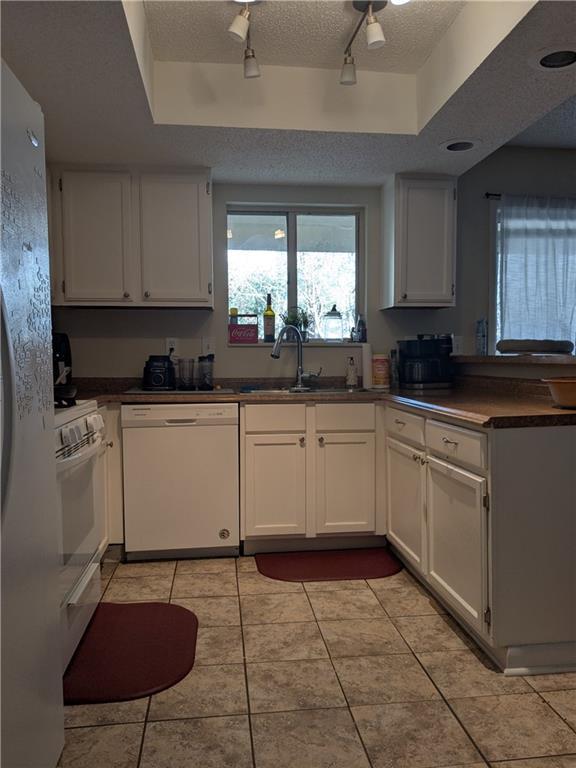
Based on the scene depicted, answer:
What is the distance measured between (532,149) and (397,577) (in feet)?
9.81

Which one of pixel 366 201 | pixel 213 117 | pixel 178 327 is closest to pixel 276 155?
pixel 213 117

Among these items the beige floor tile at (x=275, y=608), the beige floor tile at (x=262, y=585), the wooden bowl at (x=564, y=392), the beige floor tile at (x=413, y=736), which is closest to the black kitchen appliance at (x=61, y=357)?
the beige floor tile at (x=262, y=585)

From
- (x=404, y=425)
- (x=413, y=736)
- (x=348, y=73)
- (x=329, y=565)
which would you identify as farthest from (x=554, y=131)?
(x=413, y=736)

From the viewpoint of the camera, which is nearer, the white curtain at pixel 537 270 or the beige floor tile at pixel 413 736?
the beige floor tile at pixel 413 736

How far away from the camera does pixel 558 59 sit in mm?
1954

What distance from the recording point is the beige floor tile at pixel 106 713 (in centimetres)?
161

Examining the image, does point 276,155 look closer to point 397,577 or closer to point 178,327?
point 178,327

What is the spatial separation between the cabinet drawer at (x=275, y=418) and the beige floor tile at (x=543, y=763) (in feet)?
5.77

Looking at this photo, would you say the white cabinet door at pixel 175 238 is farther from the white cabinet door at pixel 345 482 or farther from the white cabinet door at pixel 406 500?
the white cabinet door at pixel 406 500

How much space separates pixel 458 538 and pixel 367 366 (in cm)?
148

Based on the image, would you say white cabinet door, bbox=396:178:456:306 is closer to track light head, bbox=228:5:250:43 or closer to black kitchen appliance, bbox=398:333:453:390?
black kitchen appliance, bbox=398:333:453:390

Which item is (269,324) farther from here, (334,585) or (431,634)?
(431,634)

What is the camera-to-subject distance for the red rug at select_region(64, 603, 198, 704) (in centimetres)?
175

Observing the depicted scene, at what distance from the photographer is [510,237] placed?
365cm
